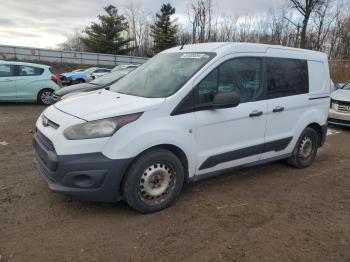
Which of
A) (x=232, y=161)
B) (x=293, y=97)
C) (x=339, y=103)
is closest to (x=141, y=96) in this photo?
(x=232, y=161)

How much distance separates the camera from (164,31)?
1865 inches

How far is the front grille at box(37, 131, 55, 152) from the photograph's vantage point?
369 cm

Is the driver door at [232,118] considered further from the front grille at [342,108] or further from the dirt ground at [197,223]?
the front grille at [342,108]

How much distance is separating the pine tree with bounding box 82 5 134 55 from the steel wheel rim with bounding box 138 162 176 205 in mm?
46926

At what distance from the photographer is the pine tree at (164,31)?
1853 inches

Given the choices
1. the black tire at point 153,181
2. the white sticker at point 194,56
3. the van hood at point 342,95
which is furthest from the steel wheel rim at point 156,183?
the van hood at point 342,95

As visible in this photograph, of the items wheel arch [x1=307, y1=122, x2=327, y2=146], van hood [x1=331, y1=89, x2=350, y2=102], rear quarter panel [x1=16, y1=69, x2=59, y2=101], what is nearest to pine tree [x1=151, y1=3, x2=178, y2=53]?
rear quarter panel [x1=16, y1=69, x2=59, y2=101]

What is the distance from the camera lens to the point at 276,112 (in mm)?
4930

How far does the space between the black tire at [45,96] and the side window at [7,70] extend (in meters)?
1.16

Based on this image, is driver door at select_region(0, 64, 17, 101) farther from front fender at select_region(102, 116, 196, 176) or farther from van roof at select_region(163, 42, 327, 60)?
front fender at select_region(102, 116, 196, 176)

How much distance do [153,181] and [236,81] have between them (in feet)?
5.77

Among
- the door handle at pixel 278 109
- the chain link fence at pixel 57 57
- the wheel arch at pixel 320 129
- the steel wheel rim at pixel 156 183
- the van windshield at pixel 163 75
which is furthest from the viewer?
the chain link fence at pixel 57 57

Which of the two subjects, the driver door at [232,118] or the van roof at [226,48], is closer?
the driver door at [232,118]

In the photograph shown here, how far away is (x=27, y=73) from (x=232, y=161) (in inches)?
395
